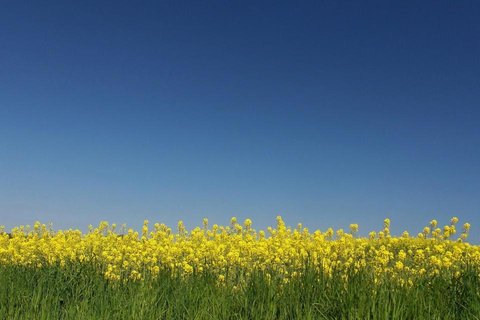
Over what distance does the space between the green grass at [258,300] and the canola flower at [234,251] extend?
4.92 feet

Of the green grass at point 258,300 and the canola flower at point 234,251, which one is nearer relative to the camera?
the green grass at point 258,300

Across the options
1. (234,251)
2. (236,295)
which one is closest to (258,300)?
(236,295)

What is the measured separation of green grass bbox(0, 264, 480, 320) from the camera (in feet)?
21.1

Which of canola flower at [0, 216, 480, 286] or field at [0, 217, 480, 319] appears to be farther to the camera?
canola flower at [0, 216, 480, 286]

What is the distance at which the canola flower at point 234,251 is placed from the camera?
38.1ft

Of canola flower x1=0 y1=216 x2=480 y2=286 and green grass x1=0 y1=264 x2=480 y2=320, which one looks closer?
green grass x1=0 y1=264 x2=480 y2=320

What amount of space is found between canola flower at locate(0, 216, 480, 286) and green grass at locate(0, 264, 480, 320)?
1.50 meters

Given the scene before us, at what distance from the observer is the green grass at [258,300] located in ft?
21.1

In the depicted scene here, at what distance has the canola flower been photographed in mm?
11617

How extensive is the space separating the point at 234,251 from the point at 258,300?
5.98 metres

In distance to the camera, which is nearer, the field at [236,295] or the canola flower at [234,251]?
the field at [236,295]

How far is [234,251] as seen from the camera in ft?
42.8

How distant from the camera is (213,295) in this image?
7.01 metres

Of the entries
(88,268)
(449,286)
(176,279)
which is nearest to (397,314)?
(449,286)
